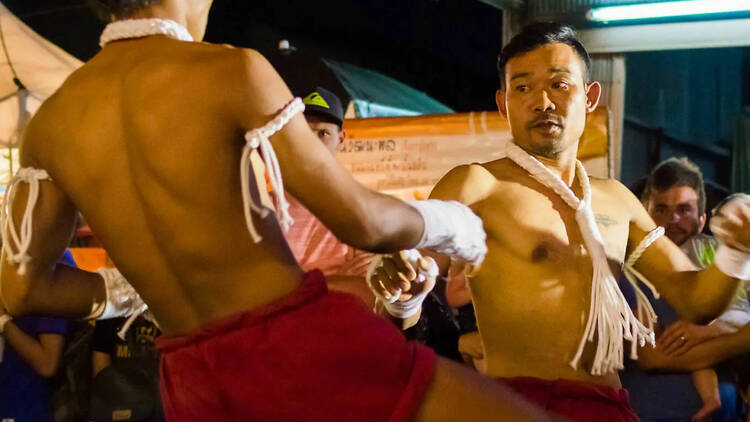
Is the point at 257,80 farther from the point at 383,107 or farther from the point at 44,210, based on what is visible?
the point at 383,107

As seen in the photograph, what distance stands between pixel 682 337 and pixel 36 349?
124 inches

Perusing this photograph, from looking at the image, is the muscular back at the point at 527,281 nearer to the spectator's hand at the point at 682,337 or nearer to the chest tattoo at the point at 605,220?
the chest tattoo at the point at 605,220

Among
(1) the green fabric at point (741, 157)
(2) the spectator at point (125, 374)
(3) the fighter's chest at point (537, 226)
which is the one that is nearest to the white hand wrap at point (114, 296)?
(3) the fighter's chest at point (537, 226)

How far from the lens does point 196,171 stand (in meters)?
1.67

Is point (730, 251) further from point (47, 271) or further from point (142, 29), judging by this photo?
point (47, 271)

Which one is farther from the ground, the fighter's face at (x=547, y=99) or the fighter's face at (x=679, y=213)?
the fighter's face at (x=547, y=99)

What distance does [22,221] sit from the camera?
199 cm

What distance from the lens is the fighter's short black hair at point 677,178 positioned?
412 cm

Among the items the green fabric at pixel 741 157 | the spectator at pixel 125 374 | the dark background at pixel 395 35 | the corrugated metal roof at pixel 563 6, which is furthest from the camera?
the dark background at pixel 395 35

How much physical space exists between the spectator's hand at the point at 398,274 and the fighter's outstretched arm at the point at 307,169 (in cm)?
41

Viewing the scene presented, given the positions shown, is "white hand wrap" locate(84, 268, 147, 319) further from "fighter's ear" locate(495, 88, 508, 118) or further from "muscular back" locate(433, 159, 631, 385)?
"fighter's ear" locate(495, 88, 508, 118)

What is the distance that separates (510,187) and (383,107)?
4227mm

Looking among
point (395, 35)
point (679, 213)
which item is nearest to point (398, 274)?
point (679, 213)

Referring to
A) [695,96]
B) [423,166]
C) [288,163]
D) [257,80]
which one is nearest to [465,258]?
[288,163]
